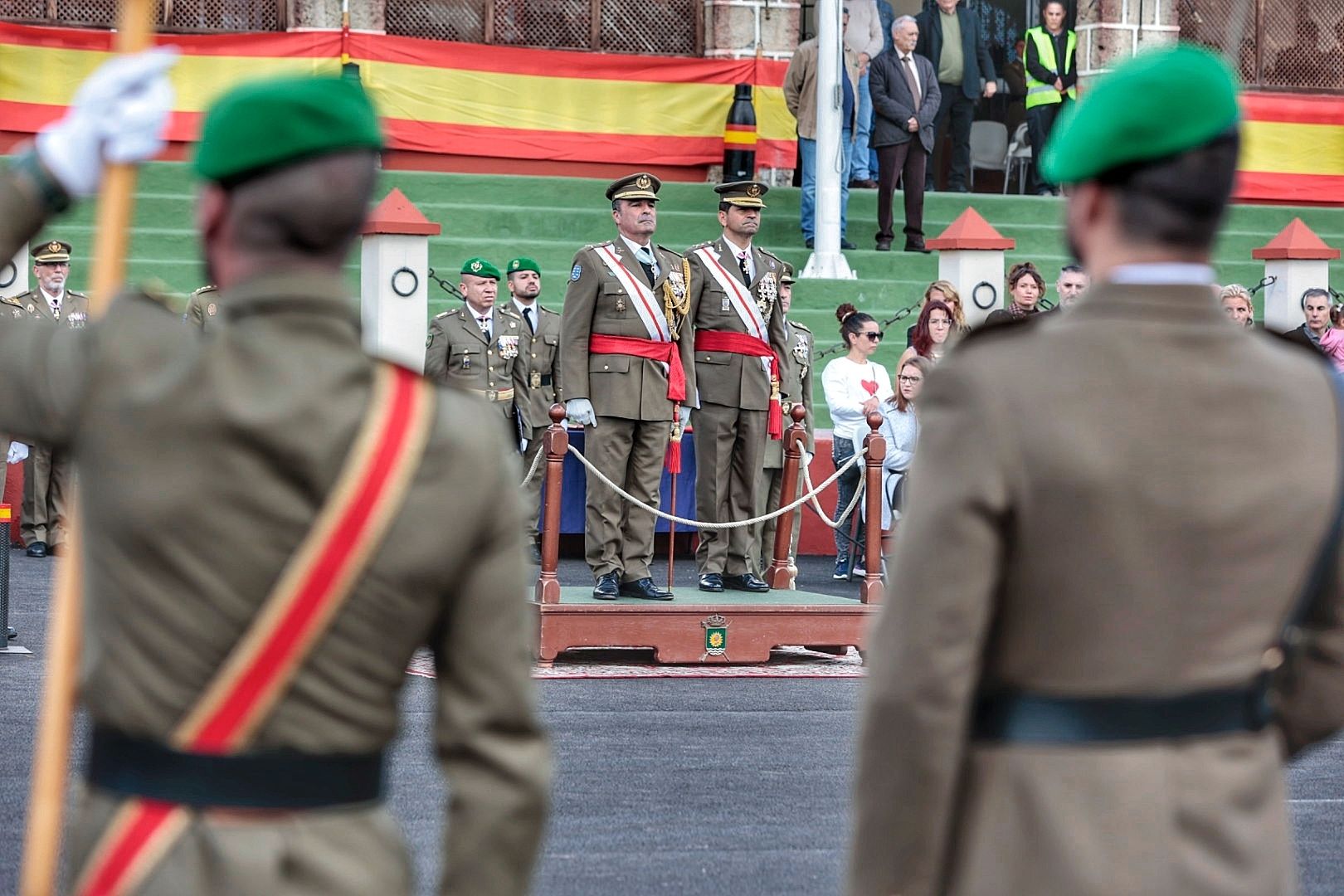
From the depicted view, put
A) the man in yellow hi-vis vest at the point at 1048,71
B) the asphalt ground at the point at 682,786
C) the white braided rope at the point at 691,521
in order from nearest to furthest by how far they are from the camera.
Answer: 1. the asphalt ground at the point at 682,786
2. the white braided rope at the point at 691,521
3. the man in yellow hi-vis vest at the point at 1048,71

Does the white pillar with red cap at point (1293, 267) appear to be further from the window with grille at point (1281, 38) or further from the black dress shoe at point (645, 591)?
the black dress shoe at point (645, 591)

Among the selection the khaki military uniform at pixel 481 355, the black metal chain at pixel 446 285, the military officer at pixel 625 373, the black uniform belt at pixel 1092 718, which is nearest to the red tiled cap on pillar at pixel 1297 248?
the black metal chain at pixel 446 285

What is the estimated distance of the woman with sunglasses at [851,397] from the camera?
13586 millimetres

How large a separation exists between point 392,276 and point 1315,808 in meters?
10.1

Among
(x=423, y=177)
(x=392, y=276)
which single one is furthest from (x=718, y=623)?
(x=423, y=177)

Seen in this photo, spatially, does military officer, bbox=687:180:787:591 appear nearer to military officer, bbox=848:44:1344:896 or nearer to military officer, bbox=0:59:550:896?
military officer, bbox=848:44:1344:896

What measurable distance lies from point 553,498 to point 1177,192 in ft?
23.4

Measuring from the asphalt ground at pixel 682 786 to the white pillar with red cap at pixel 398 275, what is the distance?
643 cm

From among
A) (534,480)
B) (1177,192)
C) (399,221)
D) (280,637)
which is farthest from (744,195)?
(280,637)

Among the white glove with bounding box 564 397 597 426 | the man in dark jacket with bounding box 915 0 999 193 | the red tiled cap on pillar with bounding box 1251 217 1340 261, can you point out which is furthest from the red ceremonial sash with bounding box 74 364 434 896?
the man in dark jacket with bounding box 915 0 999 193

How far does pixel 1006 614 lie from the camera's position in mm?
2682

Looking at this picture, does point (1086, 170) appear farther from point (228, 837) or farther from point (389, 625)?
point (228, 837)

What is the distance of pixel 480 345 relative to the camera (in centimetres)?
1423

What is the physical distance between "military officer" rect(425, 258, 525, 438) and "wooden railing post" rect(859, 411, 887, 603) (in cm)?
400
